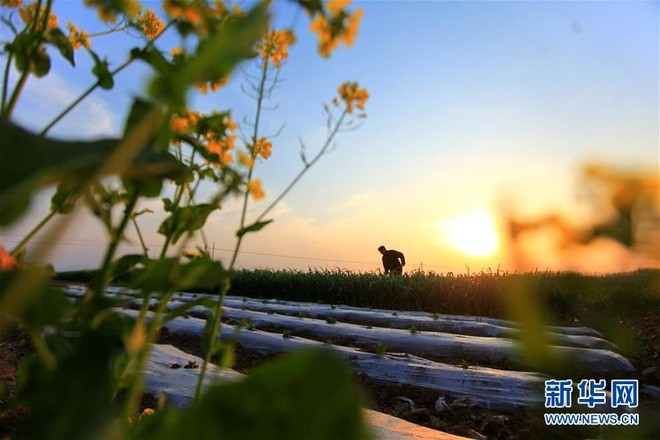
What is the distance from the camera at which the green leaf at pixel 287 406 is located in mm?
254

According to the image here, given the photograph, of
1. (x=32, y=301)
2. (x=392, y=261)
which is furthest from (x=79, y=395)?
(x=392, y=261)

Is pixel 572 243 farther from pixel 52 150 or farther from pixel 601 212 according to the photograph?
pixel 52 150

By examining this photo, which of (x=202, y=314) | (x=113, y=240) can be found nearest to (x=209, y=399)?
(x=113, y=240)

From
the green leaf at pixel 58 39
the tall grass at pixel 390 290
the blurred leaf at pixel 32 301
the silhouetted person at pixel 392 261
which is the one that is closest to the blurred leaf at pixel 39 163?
the blurred leaf at pixel 32 301

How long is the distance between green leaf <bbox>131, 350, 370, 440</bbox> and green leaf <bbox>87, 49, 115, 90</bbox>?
55 centimetres

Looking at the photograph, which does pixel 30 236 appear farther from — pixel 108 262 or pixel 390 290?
pixel 390 290

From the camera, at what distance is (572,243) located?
0.17 m

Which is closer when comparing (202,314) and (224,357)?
(224,357)

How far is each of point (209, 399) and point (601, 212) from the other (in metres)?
0.19

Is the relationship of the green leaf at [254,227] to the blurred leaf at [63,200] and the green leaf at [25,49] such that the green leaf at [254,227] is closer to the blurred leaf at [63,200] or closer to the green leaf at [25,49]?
the blurred leaf at [63,200]

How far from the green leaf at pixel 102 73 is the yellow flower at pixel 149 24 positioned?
0.39 m

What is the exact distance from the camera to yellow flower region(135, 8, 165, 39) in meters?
1.08

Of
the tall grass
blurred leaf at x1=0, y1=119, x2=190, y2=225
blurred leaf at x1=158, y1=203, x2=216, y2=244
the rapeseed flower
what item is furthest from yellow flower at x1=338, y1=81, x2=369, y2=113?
the tall grass

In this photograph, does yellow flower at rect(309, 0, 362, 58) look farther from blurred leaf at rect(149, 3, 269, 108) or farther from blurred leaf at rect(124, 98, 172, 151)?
blurred leaf at rect(149, 3, 269, 108)
